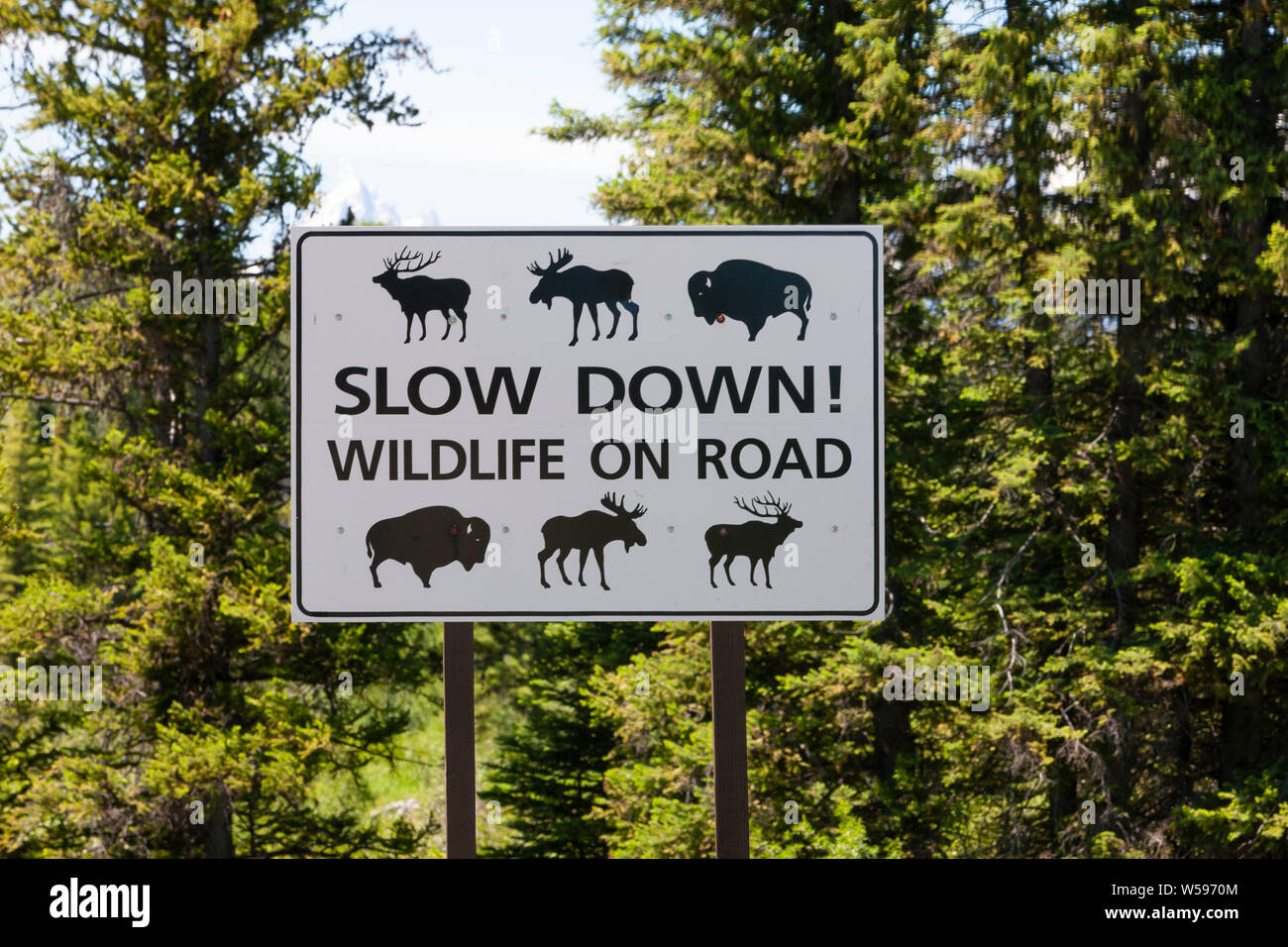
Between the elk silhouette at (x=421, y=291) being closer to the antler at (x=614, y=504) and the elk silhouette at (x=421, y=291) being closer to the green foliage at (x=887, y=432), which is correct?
the antler at (x=614, y=504)

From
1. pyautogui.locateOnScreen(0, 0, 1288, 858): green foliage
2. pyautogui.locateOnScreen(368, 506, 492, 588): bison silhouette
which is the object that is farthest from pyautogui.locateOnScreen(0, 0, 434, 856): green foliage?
pyautogui.locateOnScreen(368, 506, 492, 588): bison silhouette

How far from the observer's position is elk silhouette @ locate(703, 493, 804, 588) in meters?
2.92

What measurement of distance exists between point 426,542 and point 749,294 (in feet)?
3.68

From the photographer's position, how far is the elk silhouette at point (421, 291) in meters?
2.95

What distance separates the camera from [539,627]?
75.7 feet

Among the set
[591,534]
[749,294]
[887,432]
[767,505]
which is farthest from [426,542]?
[887,432]

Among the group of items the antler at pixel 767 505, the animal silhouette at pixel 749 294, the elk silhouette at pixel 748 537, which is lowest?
the elk silhouette at pixel 748 537

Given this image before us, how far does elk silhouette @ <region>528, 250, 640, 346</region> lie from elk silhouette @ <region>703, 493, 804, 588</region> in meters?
0.58

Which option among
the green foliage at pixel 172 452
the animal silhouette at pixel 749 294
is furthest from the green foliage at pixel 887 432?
the animal silhouette at pixel 749 294

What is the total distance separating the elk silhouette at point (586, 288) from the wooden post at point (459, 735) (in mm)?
889

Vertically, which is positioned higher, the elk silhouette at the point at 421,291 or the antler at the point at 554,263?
the antler at the point at 554,263
